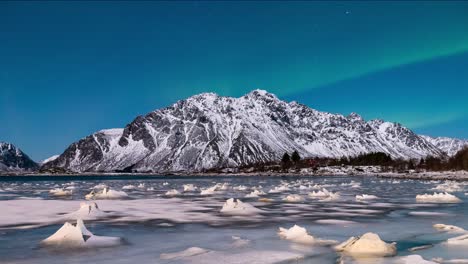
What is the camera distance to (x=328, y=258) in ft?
34.0

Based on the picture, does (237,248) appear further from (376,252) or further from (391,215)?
(391,215)

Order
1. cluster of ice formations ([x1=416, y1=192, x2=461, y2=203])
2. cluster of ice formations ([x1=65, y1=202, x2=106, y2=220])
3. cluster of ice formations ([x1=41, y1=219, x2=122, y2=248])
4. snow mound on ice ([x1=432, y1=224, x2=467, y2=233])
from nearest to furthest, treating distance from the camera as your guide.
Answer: cluster of ice formations ([x1=41, y1=219, x2=122, y2=248])
snow mound on ice ([x1=432, y1=224, x2=467, y2=233])
cluster of ice formations ([x1=65, y1=202, x2=106, y2=220])
cluster of ice formations ([x1=416, y1=192, x2=461, y2=203])

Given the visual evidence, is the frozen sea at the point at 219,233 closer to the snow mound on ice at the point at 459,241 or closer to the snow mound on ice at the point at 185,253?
the snow mound on ice at the point at 185,253

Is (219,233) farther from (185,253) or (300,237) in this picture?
(185,253)

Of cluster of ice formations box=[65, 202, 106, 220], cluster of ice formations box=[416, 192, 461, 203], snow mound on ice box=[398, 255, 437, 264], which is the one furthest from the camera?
cluster of ice formations box=[416, 192, 461, 203]

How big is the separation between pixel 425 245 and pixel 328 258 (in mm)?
3617

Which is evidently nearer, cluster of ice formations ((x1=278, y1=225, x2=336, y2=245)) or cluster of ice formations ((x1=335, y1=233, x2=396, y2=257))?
cluster of ice formations ((x1=335, y1=233, x2=396, y2=257))

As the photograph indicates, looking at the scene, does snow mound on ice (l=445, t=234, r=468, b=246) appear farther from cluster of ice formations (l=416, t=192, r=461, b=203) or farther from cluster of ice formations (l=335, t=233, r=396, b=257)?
cluster of ice formations (l=416, t=192, r=461, b=203)

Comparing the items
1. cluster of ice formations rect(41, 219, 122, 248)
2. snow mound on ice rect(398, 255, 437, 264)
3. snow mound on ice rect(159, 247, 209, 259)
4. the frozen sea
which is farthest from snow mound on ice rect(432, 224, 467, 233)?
cluster of ice formations rect(41, 219, 122, 248)

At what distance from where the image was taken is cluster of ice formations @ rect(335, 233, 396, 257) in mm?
10797

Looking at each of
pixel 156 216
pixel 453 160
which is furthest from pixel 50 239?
pixel 453 160

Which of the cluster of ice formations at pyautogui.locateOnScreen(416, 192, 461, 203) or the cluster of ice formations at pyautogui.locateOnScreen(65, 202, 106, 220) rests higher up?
the cluster of ice formations at pyautogui.locateOnScreen(65, 202, 106, 220)

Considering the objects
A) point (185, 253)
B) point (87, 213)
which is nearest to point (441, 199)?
point (87, 213)

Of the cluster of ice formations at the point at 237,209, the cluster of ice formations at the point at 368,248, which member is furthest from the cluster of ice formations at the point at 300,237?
the cluster of ice formations at the point at 237,209
